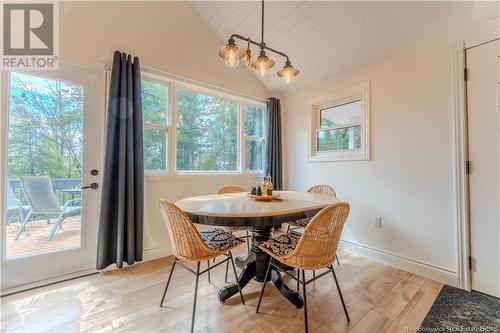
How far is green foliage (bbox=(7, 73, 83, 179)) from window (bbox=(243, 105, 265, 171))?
2162 mm

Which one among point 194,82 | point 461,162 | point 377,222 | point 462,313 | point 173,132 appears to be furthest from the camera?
point 194,82

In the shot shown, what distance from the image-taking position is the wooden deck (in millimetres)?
1916

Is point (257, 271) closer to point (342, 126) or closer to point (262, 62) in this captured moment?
point (262, 62)

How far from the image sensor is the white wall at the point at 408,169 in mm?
2109

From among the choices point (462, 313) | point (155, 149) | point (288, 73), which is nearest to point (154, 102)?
point (155, 149)

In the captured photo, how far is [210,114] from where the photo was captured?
3264 mm

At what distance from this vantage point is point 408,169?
2.37 meters

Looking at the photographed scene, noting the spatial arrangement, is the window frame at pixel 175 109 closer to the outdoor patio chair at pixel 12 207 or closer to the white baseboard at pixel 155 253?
the white baseboard at pixel 155 253

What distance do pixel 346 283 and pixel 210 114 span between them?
2615 mm

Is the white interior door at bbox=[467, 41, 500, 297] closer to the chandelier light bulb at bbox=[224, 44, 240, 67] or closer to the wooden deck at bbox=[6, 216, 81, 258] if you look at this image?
the chandelier light bulb at bbox=[224, 44, 240, 67]

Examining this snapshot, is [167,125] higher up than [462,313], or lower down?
higher up

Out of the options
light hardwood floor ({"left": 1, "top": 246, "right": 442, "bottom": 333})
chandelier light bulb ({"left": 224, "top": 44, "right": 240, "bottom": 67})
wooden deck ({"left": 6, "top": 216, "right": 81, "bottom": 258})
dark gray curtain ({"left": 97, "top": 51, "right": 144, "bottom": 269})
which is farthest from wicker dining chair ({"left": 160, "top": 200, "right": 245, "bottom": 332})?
wooden deck ({"left": 6, "top": 216, "right": 81, "bottom": 258})

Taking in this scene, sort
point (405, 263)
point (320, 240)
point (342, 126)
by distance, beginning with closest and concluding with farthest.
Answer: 1. point (320, 240)
2. point (405, 263)
3. point (342, 126)

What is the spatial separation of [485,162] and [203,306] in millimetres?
2558
